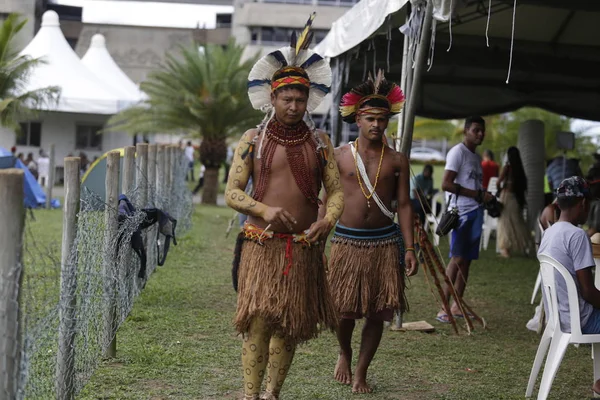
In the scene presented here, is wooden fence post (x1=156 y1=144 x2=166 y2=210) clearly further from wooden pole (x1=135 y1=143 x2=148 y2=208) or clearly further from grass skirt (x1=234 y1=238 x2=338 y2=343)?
grass skirt (x1=234 y1=238 x2=338 y2=343)

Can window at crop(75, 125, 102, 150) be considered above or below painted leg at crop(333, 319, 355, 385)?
above

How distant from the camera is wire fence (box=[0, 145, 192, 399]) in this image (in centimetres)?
344

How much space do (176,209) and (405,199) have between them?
31.1ft

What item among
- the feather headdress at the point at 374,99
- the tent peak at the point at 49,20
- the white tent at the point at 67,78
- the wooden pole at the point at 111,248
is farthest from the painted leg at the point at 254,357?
the tent peak at the point at 49,20

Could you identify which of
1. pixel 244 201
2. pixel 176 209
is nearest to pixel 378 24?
pixel 244 201

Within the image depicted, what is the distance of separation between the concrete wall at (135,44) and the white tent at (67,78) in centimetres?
1674

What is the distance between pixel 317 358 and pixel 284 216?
2181 mm

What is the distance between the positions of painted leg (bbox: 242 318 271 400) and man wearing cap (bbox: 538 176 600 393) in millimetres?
1754

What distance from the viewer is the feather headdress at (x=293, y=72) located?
16.9 feet

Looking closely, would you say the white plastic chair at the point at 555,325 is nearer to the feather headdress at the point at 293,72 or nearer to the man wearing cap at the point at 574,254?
the man wearing cap at the point at 574,254

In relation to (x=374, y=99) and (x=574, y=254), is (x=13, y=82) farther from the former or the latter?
(x=574, y=254)

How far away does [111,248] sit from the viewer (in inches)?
254

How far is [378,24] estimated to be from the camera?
344 inches

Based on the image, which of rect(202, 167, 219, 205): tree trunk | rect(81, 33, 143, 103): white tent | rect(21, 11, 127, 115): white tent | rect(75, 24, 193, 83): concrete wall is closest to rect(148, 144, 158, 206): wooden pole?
rect(202, 167, 219, 205): tree trunk
